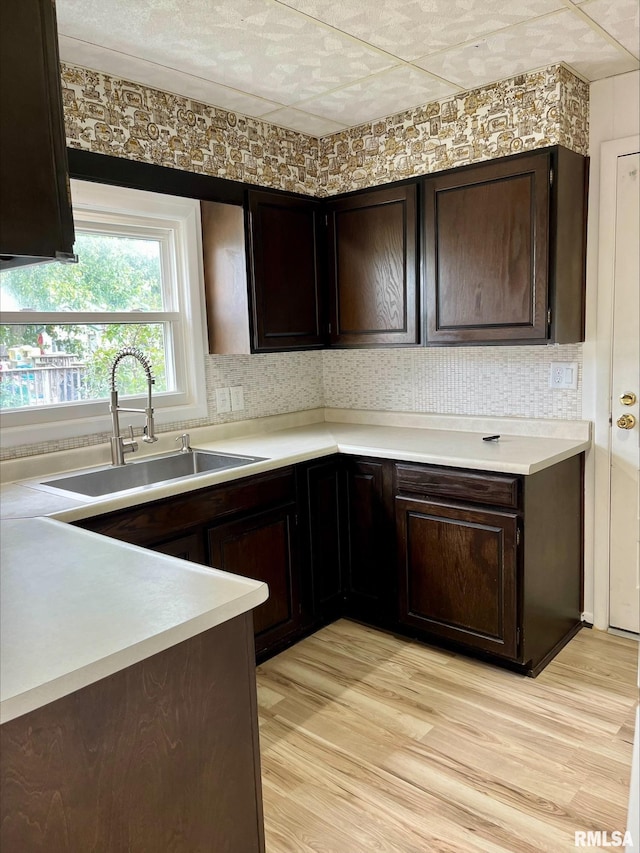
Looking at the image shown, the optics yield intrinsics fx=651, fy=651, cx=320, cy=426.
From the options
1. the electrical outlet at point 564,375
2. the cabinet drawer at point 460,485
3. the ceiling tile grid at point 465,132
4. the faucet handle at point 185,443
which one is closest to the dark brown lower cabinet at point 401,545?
the cabinet drawer at point 460,485

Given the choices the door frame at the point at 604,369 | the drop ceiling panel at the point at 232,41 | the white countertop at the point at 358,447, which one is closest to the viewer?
the drop ceiling panel at the point at 232,41

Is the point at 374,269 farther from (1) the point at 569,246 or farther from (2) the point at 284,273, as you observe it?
(1) the point at 569,246

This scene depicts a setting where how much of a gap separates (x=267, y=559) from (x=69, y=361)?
1.17 meters

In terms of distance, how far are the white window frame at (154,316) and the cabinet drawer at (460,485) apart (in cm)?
106

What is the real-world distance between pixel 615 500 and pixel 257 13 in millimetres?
2374

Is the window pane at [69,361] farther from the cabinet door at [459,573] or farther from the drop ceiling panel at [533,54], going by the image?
the drop ceiling panel at [533,54]

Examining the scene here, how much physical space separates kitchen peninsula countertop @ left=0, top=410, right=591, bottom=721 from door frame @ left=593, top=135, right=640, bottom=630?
0.34 feet

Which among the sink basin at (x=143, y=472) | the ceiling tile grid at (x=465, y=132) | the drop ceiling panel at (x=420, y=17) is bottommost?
the sink basin at (x=143, y=472)

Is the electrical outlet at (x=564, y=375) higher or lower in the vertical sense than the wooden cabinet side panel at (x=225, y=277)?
lower

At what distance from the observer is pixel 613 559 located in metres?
2.93

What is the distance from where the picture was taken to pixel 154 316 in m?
2.98

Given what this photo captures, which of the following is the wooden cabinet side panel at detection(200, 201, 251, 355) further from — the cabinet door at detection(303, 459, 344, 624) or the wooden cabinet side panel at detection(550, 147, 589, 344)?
the wooden cabinet side panel at detection(550, 147, 589, 344)

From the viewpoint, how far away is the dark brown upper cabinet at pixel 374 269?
120 inches

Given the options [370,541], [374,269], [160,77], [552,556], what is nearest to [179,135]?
[160,77]
